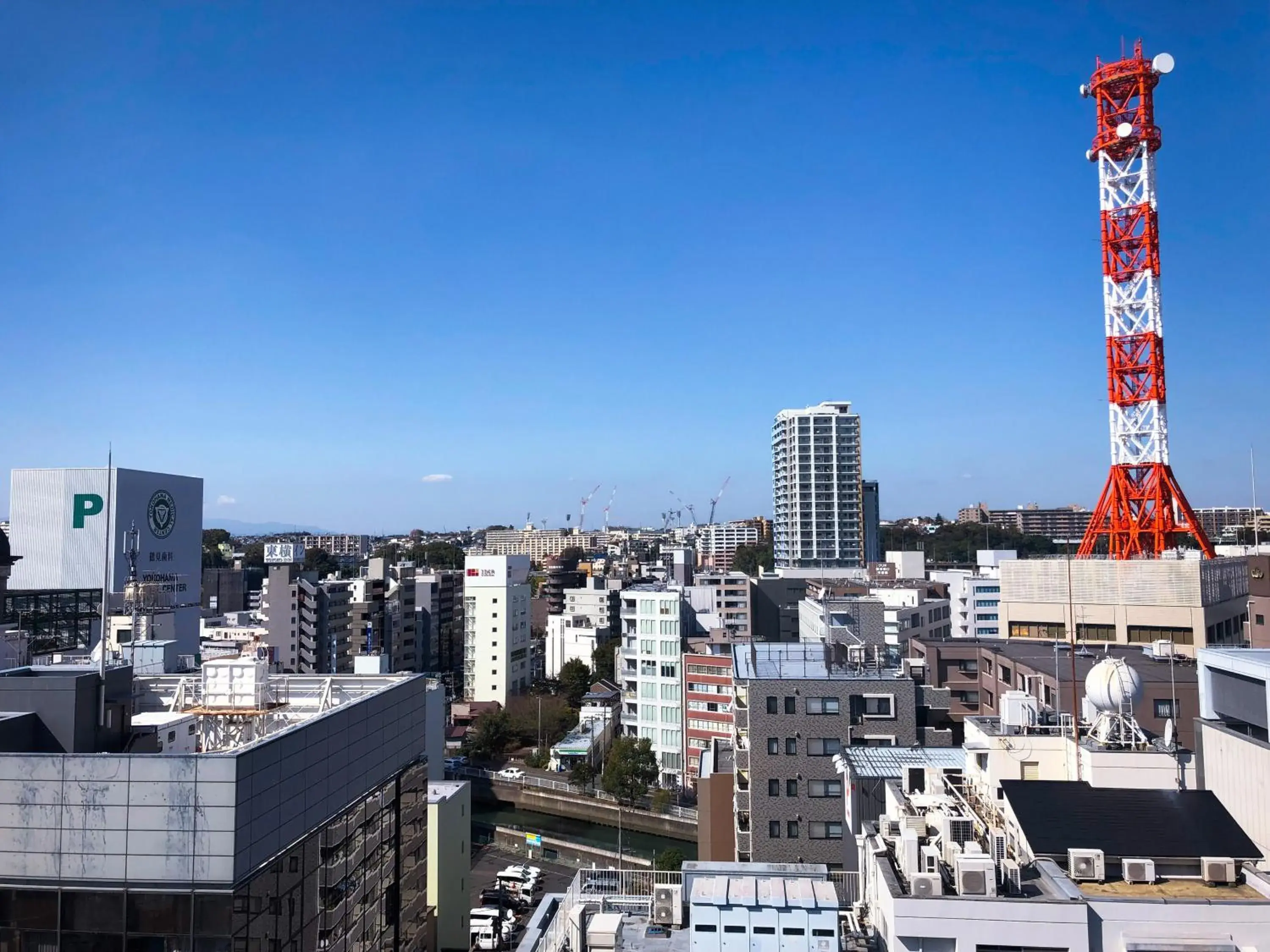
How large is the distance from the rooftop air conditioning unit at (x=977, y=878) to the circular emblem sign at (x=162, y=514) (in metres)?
26.2

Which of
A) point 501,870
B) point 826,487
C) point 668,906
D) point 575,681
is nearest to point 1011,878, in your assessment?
point 668,906

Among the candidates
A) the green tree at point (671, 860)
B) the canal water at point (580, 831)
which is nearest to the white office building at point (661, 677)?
the canal water at point (580, 831)

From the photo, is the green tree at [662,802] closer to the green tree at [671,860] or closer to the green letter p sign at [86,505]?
the green tree at [671,860]

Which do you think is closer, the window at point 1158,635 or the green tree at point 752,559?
the window at point 1158,635

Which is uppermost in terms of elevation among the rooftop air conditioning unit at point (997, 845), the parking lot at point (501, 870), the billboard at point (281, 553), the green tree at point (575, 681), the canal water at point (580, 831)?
the billboard at point (281, 553)

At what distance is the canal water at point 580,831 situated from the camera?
1670cm

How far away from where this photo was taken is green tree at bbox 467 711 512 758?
71.9ft

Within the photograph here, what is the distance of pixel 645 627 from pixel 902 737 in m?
11.0

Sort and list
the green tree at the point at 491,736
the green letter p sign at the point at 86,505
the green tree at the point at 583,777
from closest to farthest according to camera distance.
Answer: the green tree at the point at 583,777, the green tree at the point at 491,736, the green letter p sign at the point at 86,505

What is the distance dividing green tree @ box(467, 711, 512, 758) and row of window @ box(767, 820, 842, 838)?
1409cm

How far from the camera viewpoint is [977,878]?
4.04 meters

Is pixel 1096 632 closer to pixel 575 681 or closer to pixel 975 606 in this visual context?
pixel 975 606

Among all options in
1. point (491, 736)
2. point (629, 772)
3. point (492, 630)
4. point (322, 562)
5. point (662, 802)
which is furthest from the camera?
point (322, 562)

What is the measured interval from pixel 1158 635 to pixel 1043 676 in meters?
6.63
